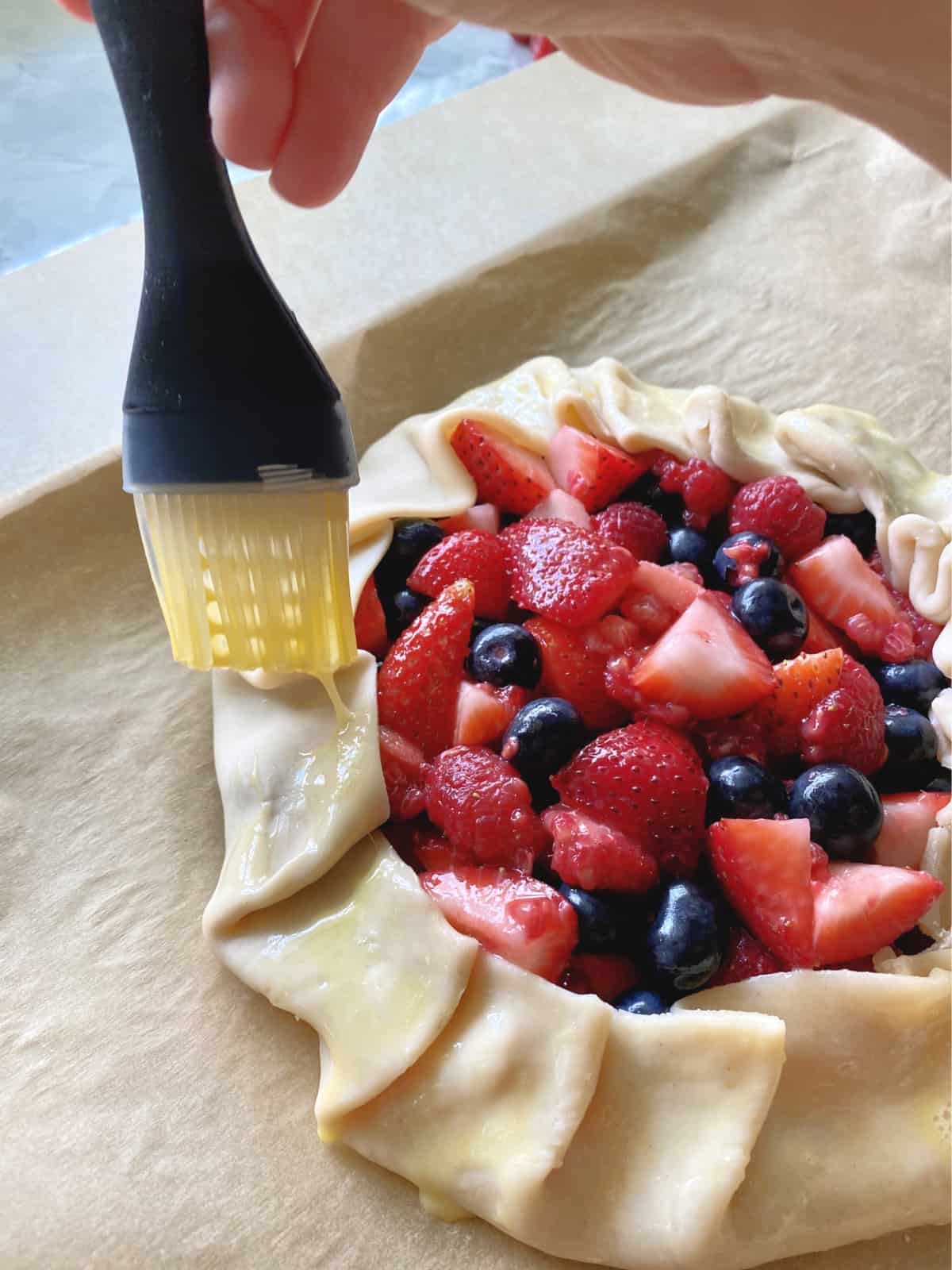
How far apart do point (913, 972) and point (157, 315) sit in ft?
3.92

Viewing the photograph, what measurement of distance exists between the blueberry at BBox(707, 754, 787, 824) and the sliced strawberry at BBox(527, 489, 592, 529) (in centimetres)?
52

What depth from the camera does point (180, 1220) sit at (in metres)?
1.35

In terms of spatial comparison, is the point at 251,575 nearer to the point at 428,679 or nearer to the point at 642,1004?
the point at 428,679

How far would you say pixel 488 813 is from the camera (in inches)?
58.9

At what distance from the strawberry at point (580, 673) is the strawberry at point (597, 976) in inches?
13.6

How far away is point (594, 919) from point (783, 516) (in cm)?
78

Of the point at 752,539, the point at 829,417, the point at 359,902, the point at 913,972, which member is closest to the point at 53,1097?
the point at 359,902

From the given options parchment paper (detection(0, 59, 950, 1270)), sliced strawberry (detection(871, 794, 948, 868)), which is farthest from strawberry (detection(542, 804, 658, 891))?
parchment paper (detection(0, 59, 950, 1270))

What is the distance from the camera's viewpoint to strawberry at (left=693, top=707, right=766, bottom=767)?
5.30 feet

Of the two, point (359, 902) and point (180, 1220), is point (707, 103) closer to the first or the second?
point (359, 902)

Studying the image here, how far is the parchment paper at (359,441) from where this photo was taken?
138 cm

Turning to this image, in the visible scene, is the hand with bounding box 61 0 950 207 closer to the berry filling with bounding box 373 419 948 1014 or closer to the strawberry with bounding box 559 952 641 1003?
the berry filling with bounding box 373 419 948 1014

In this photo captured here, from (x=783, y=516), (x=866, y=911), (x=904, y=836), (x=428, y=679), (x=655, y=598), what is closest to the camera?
(x=866, y=911)

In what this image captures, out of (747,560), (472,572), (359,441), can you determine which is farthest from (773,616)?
(359,441)
